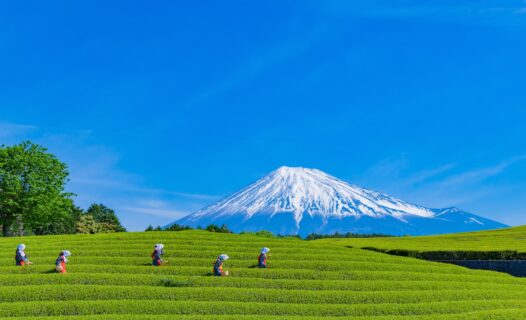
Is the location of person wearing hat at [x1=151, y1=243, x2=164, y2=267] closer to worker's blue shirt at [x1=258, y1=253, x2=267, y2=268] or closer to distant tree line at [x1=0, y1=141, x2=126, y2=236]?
worker's blue shirt at [x1=258, y1=253, x2=267, y2=268]

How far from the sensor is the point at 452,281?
2375cm

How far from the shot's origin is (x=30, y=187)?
165 feet

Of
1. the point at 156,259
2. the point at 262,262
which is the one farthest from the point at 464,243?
the point at 156,259

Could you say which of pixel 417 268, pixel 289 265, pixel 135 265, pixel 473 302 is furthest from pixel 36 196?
pixel 473 302

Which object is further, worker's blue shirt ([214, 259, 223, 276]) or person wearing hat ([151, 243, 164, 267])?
person wearing hat ([151, 243, 164, 267])

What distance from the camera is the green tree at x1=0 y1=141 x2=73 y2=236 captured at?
49.3m

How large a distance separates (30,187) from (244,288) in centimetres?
3793

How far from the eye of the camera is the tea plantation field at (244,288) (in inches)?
683

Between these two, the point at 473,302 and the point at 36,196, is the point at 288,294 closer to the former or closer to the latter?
the point at 473,302

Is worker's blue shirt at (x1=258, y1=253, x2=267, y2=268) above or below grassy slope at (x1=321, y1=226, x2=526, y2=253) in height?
below

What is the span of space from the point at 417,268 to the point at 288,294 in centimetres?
1035

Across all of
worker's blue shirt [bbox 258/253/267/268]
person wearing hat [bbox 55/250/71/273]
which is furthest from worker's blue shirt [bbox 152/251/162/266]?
worker's blue shirt [bbox 258/253/267/268]

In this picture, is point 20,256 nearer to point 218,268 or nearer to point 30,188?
point 218,268

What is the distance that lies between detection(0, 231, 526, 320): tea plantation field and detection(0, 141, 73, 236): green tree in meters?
23.9
